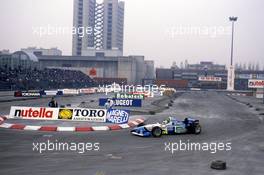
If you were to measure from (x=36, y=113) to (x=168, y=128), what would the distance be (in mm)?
11057

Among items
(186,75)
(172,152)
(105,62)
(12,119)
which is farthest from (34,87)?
(186,75)

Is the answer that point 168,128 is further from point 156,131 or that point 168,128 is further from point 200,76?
point 200,76

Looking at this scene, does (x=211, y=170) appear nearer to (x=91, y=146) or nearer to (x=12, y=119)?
(x=91, y=146)

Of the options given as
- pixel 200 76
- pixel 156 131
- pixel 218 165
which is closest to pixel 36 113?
pixel 156 131

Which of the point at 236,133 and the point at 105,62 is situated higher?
the point at 105,62

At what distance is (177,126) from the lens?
22.6 meters

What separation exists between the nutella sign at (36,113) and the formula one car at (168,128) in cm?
837

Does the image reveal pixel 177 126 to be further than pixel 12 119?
No

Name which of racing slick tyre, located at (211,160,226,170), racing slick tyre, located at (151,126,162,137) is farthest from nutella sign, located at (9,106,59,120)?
racing slick tyre, located at (211,160,226,170)

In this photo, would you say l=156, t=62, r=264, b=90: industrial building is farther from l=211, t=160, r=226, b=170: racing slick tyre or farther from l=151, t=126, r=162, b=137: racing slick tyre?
l=211, t=160, r=226, b=170: racing slick tyre

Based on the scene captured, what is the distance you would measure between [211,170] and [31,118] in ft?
56.9

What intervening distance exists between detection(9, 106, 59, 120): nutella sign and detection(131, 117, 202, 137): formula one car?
8.37 meters

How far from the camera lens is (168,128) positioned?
22.3m

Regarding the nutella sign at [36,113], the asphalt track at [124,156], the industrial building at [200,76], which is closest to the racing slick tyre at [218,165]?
the asphalt track at [124,156]
